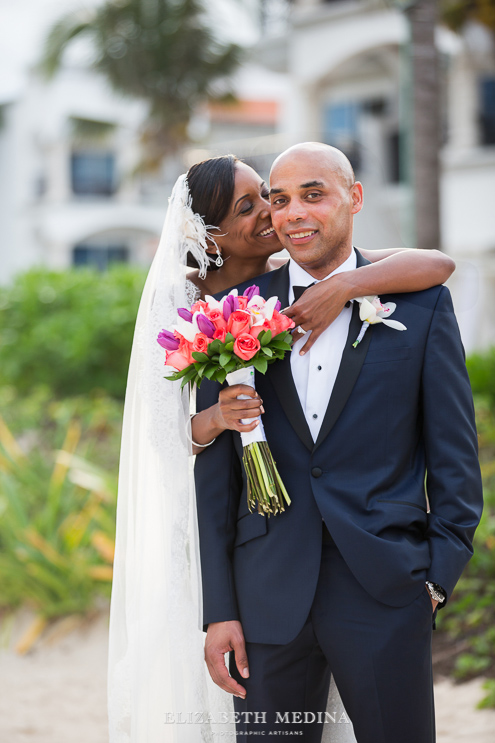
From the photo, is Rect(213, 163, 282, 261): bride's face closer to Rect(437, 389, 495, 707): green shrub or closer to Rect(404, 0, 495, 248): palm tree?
Rect(437, 389, 495, 707): green shrub

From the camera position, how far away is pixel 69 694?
5.46m

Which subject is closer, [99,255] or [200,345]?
[200,345]

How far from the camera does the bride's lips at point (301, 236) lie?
246 cm

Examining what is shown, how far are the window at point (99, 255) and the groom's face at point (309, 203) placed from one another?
30.6 m

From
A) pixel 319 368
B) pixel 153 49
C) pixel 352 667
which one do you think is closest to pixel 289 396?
pixel 319 368

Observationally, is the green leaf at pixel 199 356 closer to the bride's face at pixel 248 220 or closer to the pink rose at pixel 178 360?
the pink rose at pixel 178 360

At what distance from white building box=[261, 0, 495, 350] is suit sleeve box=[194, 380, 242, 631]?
9534 millimetres

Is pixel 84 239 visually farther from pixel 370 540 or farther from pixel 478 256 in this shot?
pixel 370 540

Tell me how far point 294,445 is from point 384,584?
48 cm

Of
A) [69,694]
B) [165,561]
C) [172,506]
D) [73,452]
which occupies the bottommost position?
[69,694]

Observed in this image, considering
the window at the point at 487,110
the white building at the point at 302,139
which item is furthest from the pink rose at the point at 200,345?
the window at the point at 487,110

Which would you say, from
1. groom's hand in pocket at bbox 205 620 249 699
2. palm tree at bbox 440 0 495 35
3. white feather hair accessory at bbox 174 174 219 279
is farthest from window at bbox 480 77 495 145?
groom's hand in pocket at bbox 205 620 249 699

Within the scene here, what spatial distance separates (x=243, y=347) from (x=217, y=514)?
23.9 inches

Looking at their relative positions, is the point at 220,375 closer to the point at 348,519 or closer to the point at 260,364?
the point at 260,364
